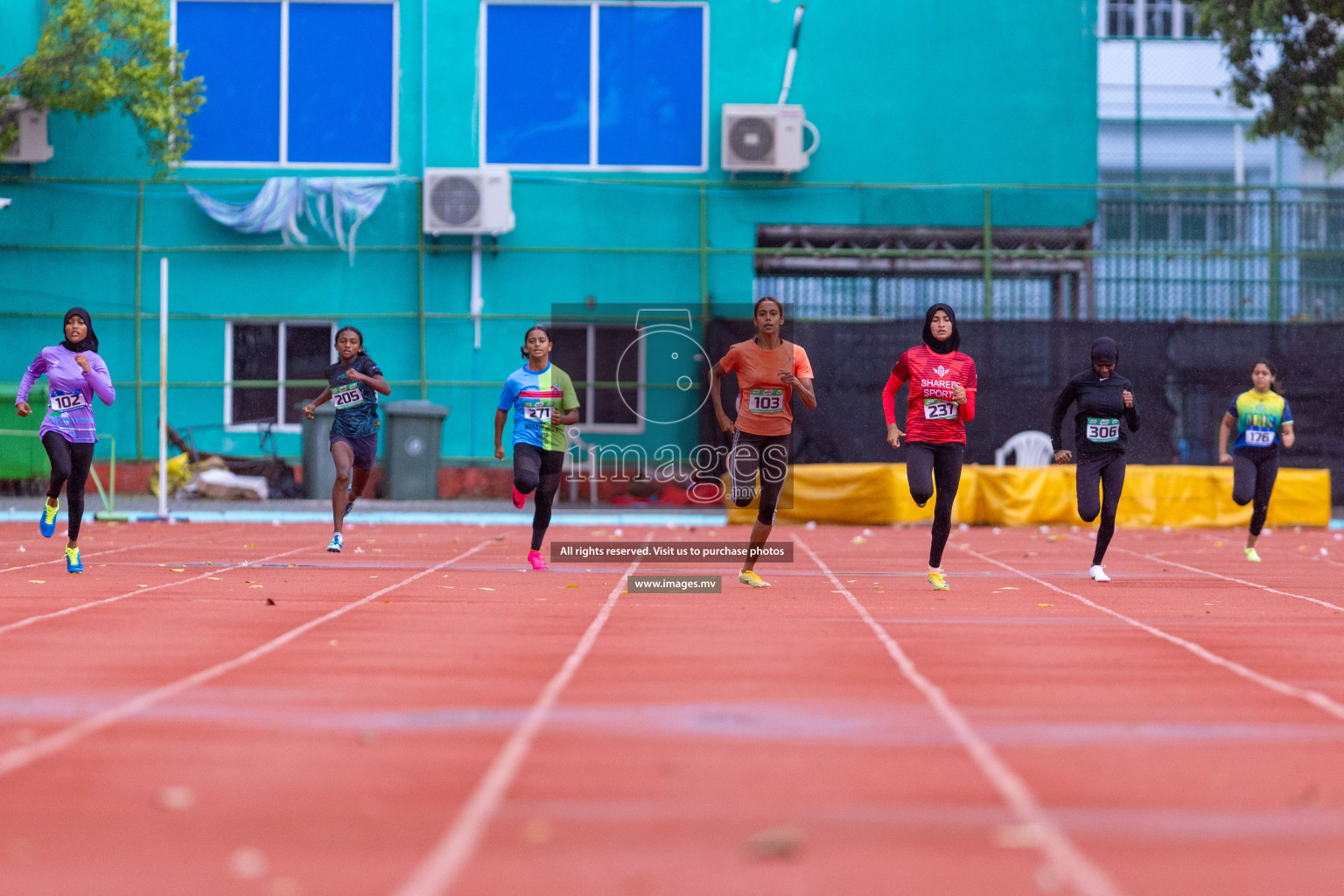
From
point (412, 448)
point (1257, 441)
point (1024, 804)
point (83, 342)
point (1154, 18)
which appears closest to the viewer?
point (1024, 804)

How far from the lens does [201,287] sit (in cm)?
2191

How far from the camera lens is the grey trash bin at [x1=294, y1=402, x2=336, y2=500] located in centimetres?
2041

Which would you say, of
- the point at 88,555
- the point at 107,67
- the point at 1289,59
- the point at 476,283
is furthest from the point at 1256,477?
the point at 107,67

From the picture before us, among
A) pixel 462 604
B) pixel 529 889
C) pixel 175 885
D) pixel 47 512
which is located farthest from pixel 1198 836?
pixel 47 512

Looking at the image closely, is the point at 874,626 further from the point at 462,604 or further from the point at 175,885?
the point at 175,885

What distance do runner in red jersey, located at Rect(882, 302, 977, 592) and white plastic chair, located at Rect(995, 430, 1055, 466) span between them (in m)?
9.04

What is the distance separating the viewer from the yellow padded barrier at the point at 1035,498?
17734mm

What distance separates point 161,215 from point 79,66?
251cm

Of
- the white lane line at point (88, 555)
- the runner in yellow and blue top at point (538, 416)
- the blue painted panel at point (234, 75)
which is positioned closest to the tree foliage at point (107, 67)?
the blue painted panel at point (234, 75)

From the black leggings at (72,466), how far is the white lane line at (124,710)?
3.39 metres

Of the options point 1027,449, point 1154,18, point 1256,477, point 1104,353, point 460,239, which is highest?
point 1154,18

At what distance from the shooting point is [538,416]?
1091cm

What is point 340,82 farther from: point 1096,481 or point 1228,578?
point 1228,578

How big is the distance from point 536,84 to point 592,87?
0.85 metres
